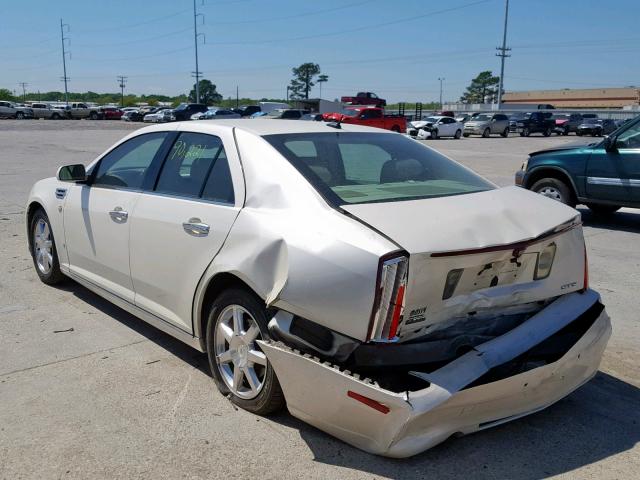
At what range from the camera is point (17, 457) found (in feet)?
9.98

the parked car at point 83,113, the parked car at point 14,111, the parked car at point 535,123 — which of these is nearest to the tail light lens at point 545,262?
the parked car at point 535,123

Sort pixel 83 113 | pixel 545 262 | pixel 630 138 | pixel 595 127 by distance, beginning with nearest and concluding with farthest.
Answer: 1. pixel 545 262
2. pixel 630 138
3. pixel 595 127
4. pixel 83 113

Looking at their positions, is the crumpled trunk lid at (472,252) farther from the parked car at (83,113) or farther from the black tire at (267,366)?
the parked car at (83,113)

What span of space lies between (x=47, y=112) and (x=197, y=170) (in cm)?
6687

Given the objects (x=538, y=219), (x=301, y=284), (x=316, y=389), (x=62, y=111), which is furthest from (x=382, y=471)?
(x=62, y=111)

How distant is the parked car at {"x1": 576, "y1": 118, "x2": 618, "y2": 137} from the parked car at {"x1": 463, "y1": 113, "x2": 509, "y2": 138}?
26.0ft

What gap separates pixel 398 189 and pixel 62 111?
2707 inches

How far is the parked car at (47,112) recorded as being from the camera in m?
63.4

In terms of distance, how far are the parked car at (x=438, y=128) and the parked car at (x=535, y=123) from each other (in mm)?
8388

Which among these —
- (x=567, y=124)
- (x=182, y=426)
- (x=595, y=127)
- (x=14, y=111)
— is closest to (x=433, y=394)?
(x=182, y=426)

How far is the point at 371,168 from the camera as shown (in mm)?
4160

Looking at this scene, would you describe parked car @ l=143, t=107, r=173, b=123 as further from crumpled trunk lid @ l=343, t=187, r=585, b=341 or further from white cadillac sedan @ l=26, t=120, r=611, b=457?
crumpled trunk lid @ l=343, t=187, r=585, b=341

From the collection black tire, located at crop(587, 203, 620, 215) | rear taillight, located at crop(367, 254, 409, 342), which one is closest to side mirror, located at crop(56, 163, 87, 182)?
rear taillight, located at crop(367, 254, 409, 342)

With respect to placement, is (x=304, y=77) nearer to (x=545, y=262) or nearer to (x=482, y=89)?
(x=482, y=89)
